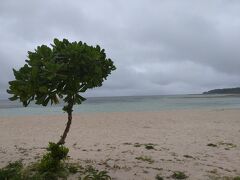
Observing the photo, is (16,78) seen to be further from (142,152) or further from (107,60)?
(142,152)

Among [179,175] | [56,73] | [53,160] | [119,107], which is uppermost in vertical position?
[56,73]

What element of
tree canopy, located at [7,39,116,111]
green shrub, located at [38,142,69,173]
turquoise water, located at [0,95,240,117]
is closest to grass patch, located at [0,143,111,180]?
green shrub, located at [38,142,69,173]

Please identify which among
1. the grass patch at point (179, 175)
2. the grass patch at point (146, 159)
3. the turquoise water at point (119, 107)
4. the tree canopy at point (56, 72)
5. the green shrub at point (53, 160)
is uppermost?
the tree canopy at point (56, 72)

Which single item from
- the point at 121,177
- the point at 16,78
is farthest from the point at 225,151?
the point at 16,78

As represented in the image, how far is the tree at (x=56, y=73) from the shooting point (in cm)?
567

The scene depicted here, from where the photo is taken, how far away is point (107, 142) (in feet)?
39.4

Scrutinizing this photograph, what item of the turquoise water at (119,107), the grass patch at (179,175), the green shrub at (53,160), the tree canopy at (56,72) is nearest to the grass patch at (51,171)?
the green shrub at (53,160)

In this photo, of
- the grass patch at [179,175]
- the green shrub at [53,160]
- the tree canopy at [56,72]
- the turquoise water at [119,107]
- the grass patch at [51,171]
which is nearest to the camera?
the tree canopy at [56,72]

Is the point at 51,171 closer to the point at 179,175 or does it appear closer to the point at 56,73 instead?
the point at 56,73

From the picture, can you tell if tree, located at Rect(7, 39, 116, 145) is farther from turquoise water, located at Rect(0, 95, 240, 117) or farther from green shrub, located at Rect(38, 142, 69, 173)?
turquoise water, located at Rect(0, 95, 240, 117)

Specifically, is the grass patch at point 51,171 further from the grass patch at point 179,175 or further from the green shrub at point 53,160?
the grass patch at point 179,175

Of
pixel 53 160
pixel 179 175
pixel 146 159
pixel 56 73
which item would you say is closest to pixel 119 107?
pixel 146 159

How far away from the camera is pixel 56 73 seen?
5711mm

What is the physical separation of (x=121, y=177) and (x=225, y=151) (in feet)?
15.6
